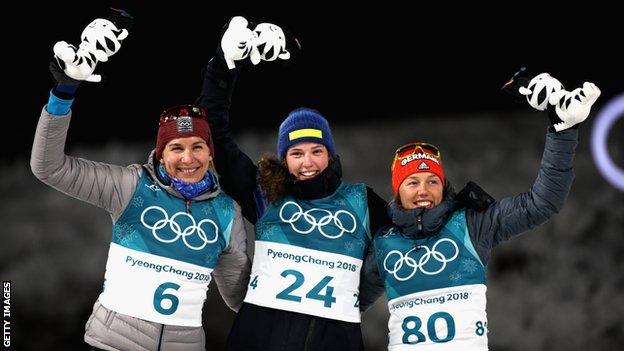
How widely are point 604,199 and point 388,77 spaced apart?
4.97ft

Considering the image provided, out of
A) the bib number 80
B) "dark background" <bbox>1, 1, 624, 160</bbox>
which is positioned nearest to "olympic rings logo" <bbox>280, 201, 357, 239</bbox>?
the bib number 80

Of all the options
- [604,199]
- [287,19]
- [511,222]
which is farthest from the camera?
[604,199]

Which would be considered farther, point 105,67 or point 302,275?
point 105,67

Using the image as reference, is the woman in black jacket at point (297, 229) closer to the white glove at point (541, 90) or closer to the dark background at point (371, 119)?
the white glove at point (541, 90)

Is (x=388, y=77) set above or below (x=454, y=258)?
above

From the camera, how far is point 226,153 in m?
3.81

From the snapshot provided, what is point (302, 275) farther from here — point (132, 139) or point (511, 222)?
point (132, 139)

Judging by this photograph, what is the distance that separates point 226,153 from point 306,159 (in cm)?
34

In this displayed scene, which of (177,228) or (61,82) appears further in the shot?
(177,228)

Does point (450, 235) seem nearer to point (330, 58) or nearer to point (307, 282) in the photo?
point (307, 282)

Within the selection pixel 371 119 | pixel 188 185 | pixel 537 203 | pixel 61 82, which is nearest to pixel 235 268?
pixel 188 185

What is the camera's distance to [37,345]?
5.61 m

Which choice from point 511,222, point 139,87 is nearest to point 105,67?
point 139,87

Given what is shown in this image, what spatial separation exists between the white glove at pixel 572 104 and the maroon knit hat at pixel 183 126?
1.30m
